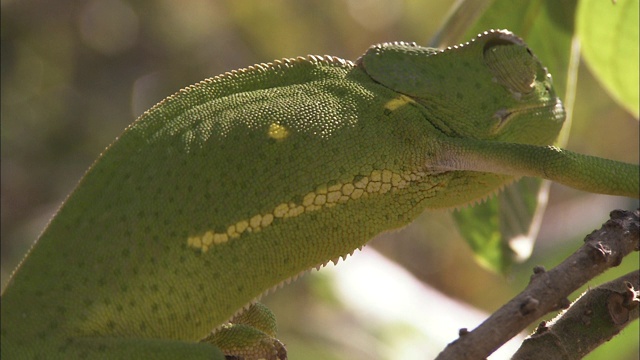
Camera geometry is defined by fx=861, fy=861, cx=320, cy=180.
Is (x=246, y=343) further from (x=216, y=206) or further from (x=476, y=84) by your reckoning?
(x=476, y=84)

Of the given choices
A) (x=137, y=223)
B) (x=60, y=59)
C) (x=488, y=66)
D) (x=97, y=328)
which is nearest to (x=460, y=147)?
(x=488, y=66)

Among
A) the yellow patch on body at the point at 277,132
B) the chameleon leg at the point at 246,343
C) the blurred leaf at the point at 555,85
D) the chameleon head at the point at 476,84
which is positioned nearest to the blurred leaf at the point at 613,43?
the blurred leaf at the point at 555,85

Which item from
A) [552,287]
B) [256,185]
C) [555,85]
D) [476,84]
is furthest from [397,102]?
[555,85]

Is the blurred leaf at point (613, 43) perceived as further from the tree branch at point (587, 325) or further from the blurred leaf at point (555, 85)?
the tree branch at point (587, 325)

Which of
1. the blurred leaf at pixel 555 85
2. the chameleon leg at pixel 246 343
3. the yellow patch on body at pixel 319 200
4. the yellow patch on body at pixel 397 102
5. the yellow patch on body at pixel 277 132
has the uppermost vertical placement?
the blurred leaf at pixel 555 85

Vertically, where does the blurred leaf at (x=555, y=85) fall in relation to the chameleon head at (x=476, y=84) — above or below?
above

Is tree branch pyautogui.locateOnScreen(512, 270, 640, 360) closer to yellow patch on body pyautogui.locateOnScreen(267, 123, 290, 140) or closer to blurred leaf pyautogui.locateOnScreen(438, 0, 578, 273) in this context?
yellow patch on body pyautogui.locateOnScreen(267, 123, 290, 140)
